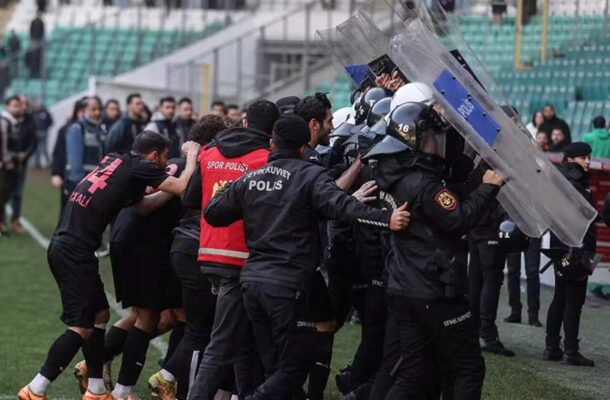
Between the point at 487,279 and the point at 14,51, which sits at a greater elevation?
the point at 14,51

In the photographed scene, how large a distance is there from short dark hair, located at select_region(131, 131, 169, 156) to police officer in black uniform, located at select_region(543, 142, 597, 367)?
3036mm

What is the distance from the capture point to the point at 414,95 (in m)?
8.02

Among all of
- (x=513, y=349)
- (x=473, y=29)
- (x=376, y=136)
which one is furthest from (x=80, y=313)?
(x=473, y=29)

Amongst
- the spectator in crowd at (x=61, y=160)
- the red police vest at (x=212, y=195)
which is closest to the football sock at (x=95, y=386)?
the red police vest at (x=212, y=195)

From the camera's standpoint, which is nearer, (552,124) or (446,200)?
(446,200)

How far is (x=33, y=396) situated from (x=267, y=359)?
1.87 m

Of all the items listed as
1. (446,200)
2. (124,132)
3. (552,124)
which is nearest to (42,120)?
(124,132)

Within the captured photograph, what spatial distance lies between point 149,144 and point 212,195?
103 centimetres

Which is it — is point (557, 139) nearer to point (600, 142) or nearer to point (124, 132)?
point (600, 142)

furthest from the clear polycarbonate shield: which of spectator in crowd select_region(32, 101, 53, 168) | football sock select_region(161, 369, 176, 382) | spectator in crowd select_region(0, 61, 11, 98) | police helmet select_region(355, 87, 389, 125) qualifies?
spectator in crowd select_region(0, 61, 11, 98)

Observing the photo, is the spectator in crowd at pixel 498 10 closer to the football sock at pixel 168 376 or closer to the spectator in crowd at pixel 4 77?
the football sock at pixel 168 376

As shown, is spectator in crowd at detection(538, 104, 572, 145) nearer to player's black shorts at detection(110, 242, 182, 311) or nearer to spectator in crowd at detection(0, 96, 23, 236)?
player's black shorts at detection(110, 242, 182, 311)

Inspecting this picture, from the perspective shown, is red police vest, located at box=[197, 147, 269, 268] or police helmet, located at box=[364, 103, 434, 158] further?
red police vest, located at box=[197, 147, 269, 268]

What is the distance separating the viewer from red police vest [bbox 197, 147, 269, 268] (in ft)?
28.2
